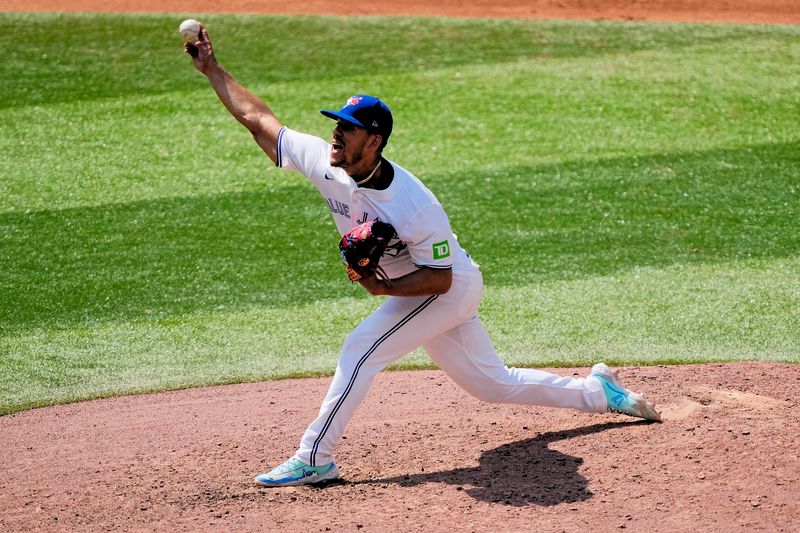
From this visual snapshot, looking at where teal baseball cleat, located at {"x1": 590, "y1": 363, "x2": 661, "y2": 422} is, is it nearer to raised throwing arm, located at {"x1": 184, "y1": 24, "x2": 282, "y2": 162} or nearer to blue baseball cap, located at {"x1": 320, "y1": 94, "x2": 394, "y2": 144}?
blue baseball cap, located at {"x1": 320, "y1": 94, "x2": 394, "y2": 144}

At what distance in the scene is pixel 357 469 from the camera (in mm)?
4711

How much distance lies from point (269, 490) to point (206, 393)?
5.60ft

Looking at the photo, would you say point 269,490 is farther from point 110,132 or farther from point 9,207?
point 110,132

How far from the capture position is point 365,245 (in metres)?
4.16

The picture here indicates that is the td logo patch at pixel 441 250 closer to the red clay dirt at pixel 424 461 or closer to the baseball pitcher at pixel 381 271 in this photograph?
the baseball pitcher at pixel 381 271

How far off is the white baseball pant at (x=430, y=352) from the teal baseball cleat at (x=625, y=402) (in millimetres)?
295

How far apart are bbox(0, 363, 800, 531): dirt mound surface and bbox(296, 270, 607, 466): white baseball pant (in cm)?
28

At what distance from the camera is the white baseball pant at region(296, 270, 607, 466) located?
14.5 ft

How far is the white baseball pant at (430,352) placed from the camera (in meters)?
4.41

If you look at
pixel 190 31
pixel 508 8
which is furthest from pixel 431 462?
pixel 508 8

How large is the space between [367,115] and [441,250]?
2.11 ft

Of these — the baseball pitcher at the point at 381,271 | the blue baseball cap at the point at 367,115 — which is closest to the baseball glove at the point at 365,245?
the baseball pitcher at the point at 381,271

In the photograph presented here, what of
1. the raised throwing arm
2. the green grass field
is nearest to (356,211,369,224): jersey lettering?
the raised throwing arm

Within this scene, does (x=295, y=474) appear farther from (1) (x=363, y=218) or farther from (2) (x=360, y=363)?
(1) (x=363, y=218)
